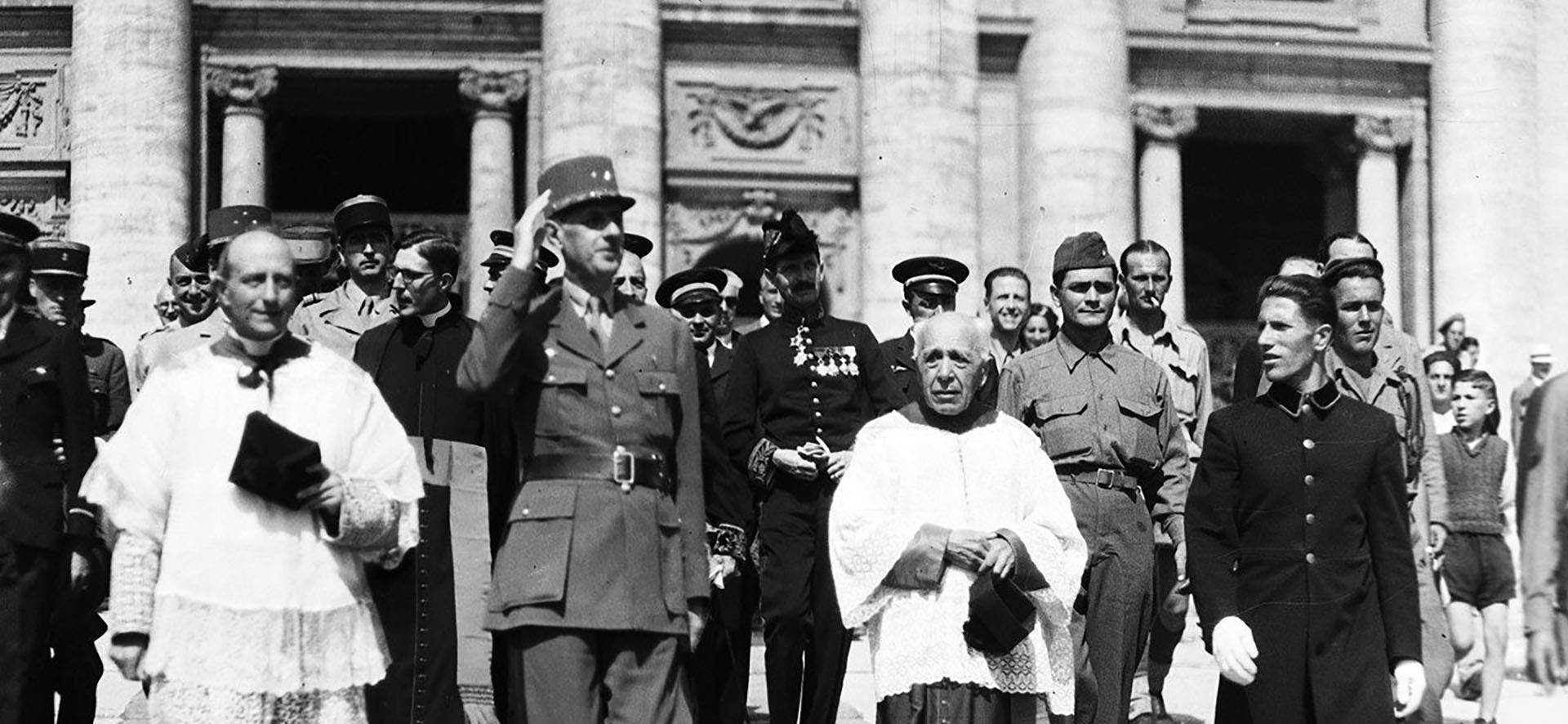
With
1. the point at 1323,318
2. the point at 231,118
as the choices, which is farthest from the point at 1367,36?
the point at 1323,318

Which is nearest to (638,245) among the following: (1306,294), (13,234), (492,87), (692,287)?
(692,287)

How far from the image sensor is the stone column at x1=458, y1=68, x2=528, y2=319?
1894 centimetres

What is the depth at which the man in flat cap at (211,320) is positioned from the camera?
949 centimetres

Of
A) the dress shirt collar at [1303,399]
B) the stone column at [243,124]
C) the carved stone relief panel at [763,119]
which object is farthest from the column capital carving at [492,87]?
the dress shirt collar at [1303,399]

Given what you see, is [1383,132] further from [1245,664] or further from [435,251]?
[1245,664]

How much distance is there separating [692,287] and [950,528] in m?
4.24

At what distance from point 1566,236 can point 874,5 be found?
733cm

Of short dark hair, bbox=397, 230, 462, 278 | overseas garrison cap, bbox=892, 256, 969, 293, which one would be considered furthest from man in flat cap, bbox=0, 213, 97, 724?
overseas garrison cap, bbox=892, 256, 969, 293

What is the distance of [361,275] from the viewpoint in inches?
387

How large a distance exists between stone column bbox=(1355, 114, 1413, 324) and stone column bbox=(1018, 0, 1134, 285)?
8.52 feet

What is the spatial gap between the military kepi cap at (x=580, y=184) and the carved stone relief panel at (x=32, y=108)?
42.2 feet

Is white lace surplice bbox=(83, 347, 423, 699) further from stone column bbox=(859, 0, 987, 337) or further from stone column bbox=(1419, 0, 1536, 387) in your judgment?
stone column bbox=(1419, 0, 1536, 387)

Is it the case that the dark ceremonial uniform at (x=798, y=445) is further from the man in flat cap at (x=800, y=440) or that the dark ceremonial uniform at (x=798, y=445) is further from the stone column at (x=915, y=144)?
the stone column at (x=915, y=144)

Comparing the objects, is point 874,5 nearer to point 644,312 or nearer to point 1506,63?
point 1506,63
